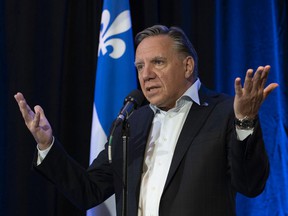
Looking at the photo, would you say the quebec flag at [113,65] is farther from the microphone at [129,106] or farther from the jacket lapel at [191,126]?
the microphone at [129,106]

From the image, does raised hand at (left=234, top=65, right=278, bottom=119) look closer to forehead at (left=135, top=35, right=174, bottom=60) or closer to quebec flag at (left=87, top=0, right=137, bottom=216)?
forehead at (left=135, top=35, right=174, bottom=60)

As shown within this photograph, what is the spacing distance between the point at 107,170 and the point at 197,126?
580 millimetres

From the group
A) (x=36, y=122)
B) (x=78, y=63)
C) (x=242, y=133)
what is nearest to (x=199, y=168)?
(x=242, y=133)

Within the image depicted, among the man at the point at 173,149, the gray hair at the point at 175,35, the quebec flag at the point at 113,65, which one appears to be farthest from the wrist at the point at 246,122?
the quebec flag at the point at 113,65

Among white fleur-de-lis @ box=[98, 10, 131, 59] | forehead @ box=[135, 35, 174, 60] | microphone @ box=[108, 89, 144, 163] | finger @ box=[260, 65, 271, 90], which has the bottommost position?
microphone @ box=[108, 89, 144, 163]

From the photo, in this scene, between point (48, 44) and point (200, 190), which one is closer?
point (200, 190)

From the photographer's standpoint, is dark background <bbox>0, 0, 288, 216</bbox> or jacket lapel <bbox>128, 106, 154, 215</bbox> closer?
jacket lapel <bbox>128, 106, 154, 215</bbox>

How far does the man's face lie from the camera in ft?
7.21

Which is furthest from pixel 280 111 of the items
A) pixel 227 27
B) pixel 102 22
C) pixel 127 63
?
pixel 102 22

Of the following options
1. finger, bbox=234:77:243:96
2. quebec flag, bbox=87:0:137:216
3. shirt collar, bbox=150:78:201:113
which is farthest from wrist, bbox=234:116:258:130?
quebec flag, bbox=87:0:137:216

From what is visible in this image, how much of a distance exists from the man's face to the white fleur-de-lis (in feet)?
2.07

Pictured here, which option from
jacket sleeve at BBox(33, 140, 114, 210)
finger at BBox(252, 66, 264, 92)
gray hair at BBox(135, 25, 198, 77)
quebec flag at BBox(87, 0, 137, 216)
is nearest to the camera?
finger at BBox(252, 66, 264, 92)

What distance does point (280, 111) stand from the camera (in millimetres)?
3129

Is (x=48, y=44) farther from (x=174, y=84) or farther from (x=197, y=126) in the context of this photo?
(x=197, y=126)
